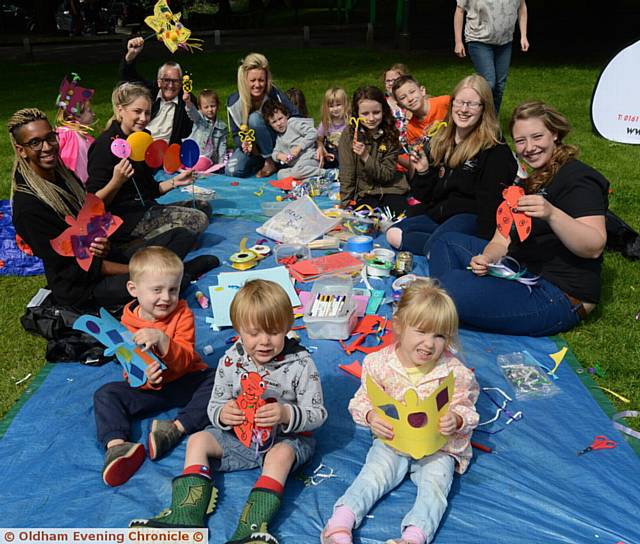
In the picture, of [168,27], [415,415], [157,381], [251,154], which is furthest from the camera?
[251,154]

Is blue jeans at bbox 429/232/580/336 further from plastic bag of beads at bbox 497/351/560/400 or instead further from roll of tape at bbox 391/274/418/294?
roll of tape at bbox 391/274/418/294

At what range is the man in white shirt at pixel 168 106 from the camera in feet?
19.2

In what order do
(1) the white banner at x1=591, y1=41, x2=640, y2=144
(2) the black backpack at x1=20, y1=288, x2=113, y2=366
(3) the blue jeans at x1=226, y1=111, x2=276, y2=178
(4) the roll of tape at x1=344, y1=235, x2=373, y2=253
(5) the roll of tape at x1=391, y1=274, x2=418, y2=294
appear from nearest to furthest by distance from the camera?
1. (2) the black backpack at x1=20, y1=288, x2=113, y2=366
2. (5) the roll of tape at x1=391, y1=274, x2=418, y2=294
3. (4) the roll of tape at x1=344, y1=235, x2=373, y2=253
4. (3) the blue jeans at x1=226, y1=111, x2=276, y2=178
5. (1) the white banner at x1=591, y1=41, x2=640, y2=144

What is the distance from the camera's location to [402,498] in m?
2.41

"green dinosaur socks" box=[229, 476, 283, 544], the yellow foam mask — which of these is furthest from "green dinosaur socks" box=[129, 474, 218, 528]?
the yellow foam mask

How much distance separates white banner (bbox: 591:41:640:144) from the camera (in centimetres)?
710

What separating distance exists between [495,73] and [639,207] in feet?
7.62

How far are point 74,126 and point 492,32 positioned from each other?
4.20m

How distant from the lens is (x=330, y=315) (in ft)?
11.4

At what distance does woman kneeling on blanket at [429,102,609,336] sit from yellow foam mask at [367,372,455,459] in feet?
3.92

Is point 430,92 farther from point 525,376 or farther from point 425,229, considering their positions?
point 525,376

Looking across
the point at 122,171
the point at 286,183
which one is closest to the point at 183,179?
the point at 122,171

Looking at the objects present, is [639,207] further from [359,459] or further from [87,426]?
[87,426]

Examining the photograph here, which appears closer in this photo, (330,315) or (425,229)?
(330,315)
